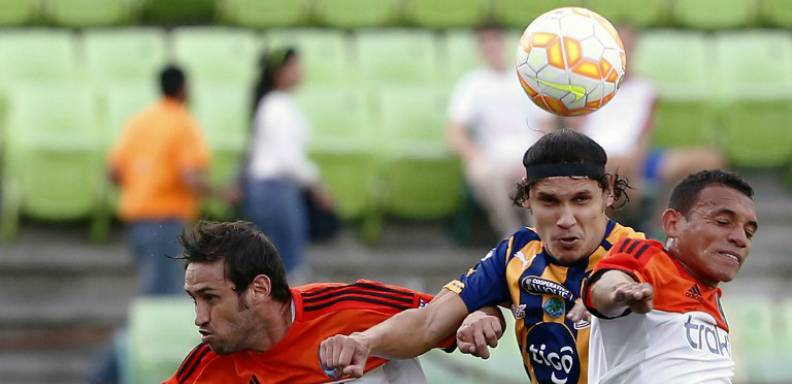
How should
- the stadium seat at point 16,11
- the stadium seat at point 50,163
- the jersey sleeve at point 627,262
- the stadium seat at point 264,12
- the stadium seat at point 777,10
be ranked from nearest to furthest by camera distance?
the jersey sleeve at point 627,262 → the stadium seat at point 50,163 → the stadium seat at point 16,11 → the stadium seat at point 264,12 → the stadium seat at point 777,10

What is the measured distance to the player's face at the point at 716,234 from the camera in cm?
456

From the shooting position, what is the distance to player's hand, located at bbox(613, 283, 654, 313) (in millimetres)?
4145

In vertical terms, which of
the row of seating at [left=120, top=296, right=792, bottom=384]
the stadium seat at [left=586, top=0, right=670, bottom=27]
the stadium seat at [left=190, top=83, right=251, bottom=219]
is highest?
the stadium seat at [left=586, top=0, right=670, bottom=27]

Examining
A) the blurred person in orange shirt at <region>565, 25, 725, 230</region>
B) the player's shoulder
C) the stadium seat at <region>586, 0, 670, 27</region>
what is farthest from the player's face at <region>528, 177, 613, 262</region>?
the stadium seat at <region>586, 0, 670, 27</region>

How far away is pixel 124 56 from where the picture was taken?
36.0ft

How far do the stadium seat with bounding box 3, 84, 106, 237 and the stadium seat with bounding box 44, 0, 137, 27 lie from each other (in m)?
1.27

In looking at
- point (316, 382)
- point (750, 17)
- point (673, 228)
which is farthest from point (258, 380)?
point (750, 17)

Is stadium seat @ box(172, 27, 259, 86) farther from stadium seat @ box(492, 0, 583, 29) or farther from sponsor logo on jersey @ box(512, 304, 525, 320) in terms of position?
sponsor logo on jersey @ box(512, 304, 525, 320)

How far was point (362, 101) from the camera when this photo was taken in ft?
35.0

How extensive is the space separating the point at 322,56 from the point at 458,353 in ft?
12.8

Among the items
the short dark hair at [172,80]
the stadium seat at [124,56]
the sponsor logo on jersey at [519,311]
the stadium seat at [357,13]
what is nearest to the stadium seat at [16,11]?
the stadium seat at [124,56]

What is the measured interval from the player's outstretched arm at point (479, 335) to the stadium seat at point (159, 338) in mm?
3309

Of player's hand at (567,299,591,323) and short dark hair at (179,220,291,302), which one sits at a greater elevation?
short dark hair at (179,220,291,302)

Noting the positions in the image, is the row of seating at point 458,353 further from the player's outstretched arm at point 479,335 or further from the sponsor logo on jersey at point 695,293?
the sponsor logo on jersey at point 695,293
